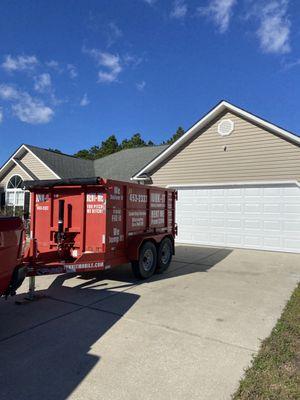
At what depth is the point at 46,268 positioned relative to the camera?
6582mm

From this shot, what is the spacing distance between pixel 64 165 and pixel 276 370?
21034mm

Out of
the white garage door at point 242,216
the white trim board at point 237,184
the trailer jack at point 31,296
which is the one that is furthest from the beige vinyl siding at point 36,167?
the trailer jack at point 31,296

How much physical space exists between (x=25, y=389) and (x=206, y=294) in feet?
14.7

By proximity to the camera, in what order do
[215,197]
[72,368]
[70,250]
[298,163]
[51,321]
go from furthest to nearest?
[215,197] < [298,163] < [70,250] < [51,321] < [72,368]

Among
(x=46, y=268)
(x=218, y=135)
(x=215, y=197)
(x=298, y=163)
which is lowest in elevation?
(x=46, y=268)

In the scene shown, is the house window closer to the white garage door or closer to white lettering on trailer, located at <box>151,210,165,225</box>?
the white garage door

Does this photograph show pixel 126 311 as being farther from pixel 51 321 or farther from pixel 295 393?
pixel 295 393

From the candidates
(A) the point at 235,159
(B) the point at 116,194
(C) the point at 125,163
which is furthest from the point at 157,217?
(C) the point at 125,163

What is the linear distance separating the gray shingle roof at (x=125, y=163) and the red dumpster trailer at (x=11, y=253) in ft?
48.8

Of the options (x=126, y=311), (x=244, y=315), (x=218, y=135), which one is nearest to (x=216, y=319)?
(x=244, y=315)

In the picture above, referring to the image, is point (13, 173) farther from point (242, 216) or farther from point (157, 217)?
point (157, 217)

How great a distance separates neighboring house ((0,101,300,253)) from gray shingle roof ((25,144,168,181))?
4.53 metres

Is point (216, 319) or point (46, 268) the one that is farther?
point (46, 268)

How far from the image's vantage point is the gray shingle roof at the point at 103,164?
2173cm
